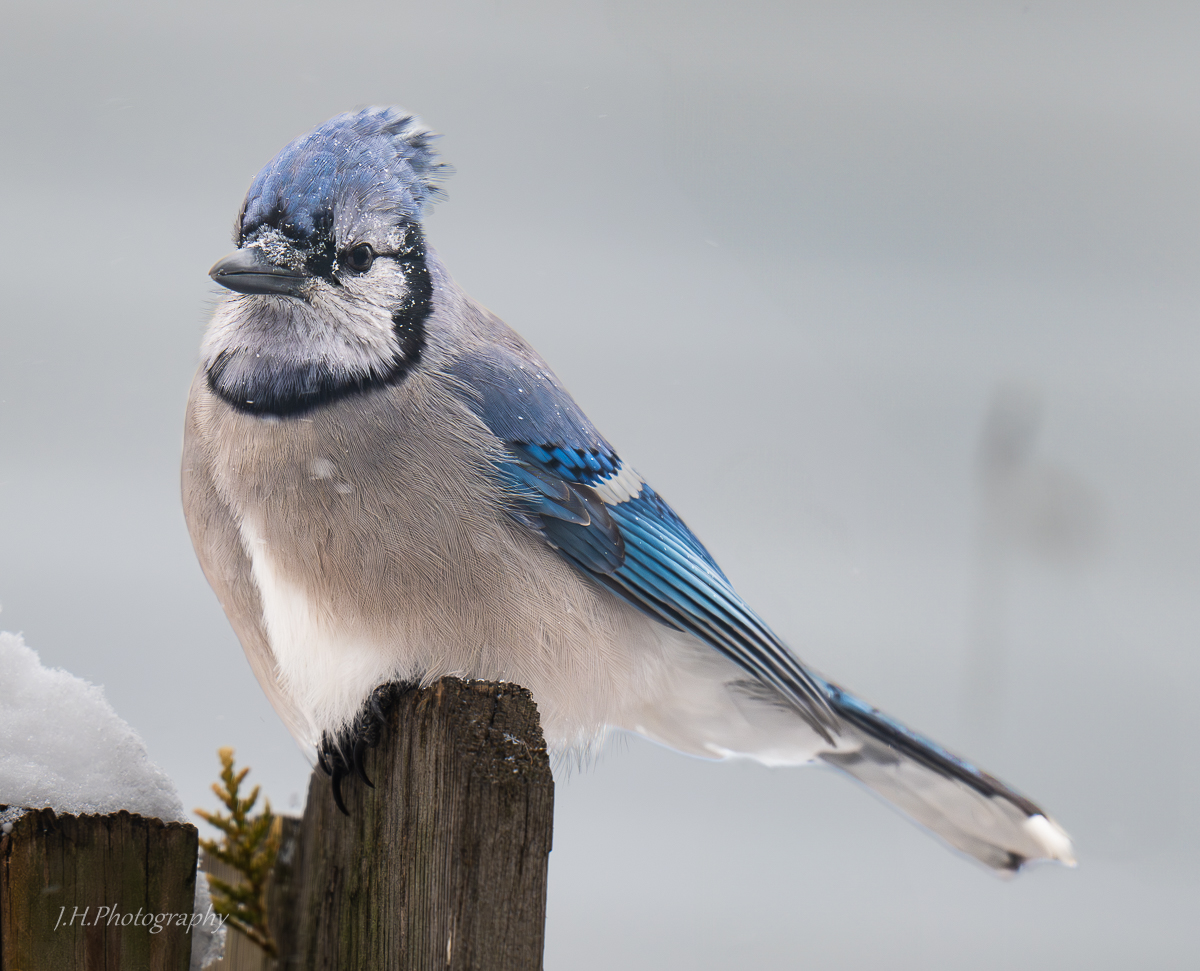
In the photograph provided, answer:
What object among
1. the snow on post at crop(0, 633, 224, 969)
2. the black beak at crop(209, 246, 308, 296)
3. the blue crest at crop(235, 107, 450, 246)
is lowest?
the snow on post at crop(0, 633, 224, 969)

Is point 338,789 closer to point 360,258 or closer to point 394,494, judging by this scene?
point 394,494

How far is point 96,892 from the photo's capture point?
3.75ft

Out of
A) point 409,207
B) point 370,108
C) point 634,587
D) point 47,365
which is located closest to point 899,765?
point 634,587

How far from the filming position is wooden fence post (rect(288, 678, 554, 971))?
110 cm

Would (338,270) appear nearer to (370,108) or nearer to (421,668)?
(370,108)

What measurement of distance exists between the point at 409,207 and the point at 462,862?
3.55 ft

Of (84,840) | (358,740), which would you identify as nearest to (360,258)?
(358,740)

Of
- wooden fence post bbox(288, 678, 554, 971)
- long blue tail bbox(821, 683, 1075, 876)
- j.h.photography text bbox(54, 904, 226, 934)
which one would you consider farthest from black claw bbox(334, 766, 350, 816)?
long blue tail bbox(821, 683, 1075, 876)

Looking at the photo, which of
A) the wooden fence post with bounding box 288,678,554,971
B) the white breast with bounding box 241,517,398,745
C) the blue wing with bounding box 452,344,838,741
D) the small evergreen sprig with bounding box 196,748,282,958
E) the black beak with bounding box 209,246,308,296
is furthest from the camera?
the small evergreen sprig with bounding box 196,748,282,958

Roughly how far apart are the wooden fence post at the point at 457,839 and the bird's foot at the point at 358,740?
0.07 meters

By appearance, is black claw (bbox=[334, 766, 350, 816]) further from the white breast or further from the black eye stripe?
the black eye stripe

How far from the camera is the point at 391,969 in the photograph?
1.21 meters

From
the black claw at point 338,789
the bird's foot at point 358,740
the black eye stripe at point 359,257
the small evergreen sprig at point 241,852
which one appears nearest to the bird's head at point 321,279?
the black eye stripe at point 359,257

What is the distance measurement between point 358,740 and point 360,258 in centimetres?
78
